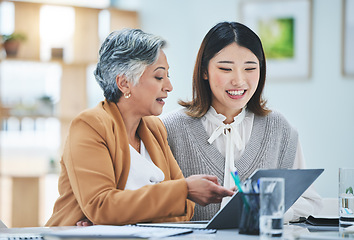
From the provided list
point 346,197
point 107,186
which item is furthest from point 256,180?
point 107,186

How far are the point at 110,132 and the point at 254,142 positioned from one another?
75 centimetres

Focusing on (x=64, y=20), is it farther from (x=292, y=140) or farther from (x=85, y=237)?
(x=85, y=237)

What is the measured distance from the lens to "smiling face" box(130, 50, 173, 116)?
1876 mm

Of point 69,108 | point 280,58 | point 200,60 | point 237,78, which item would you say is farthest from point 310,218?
point 69,108

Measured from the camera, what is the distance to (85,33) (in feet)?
17.0

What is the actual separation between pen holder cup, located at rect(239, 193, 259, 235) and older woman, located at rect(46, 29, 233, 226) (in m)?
0.15

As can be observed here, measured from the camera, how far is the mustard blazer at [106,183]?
1555 mm

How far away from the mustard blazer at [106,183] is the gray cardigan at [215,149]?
316 mm

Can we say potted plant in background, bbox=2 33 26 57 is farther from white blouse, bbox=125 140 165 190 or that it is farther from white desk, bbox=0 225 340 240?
white desk, bbox=0 225 340 240

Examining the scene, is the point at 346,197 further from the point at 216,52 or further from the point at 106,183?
the point at 216,52

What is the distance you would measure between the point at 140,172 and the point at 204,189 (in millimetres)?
349

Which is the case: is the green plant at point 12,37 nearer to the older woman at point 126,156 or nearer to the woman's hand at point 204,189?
the older woman at point 126,156

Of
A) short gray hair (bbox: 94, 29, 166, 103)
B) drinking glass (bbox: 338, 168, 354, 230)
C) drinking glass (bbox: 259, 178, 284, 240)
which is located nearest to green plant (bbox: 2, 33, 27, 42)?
short gray hair (bbox: 94, 29, 166, 103)

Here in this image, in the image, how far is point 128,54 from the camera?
1840 millimetres
